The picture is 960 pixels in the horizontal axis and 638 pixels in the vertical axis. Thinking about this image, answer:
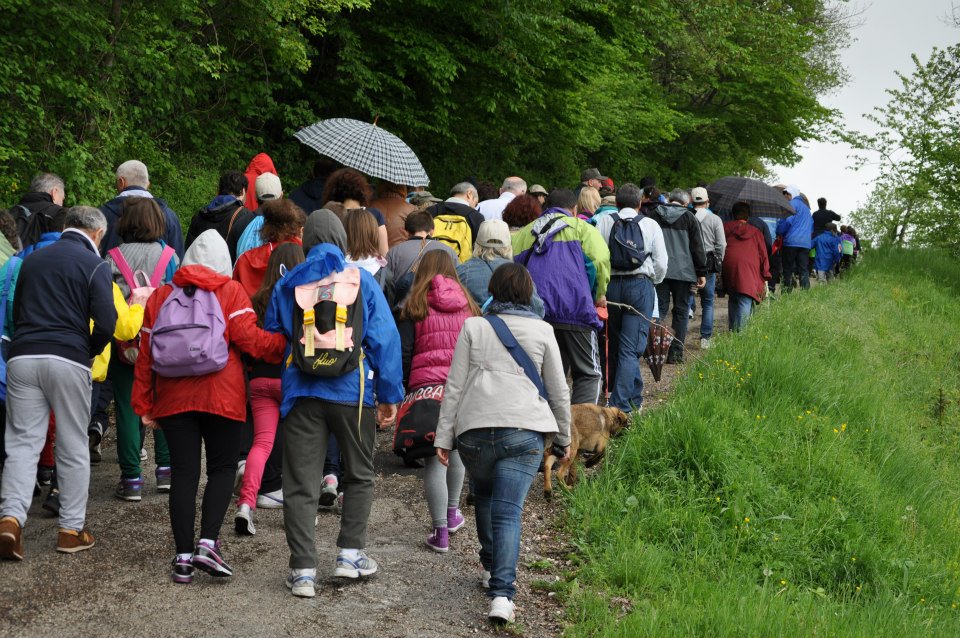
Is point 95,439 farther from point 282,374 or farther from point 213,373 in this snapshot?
point 282,374

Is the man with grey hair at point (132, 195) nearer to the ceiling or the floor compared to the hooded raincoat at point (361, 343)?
nearer to the ceiling

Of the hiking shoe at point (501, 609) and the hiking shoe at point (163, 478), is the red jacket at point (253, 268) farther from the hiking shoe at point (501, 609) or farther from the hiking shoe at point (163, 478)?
the hiking shoe at point (501, 609)

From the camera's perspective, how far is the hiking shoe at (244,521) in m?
6.47

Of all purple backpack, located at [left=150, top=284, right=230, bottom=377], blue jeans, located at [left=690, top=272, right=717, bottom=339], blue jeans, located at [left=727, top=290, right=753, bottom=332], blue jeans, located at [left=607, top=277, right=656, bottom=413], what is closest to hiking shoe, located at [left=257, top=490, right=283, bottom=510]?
purple backpack, located at [left=150, top=284, right=230, bottom=377]

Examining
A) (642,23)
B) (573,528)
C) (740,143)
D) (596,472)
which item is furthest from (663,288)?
(740,143)

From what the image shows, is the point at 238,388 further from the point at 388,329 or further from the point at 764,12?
the point at 764,12

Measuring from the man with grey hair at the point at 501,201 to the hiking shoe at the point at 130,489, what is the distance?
4.98m

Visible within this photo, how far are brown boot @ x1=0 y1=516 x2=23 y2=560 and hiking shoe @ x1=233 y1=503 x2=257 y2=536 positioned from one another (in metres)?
1.26

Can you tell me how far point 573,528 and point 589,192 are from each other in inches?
139

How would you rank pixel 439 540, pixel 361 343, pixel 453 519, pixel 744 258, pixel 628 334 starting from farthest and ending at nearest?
pixel 744 258
pixel 628 334
pixel 453 519
pixel 439 540
pixel 361 343

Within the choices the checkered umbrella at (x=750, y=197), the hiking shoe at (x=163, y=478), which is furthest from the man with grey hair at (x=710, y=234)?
the hiking shoe at (x=163, y=478)

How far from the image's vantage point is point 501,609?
5438 millimetres

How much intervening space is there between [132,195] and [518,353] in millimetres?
3924

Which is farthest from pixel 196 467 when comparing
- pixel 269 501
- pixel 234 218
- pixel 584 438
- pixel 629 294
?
pixel 629 294
